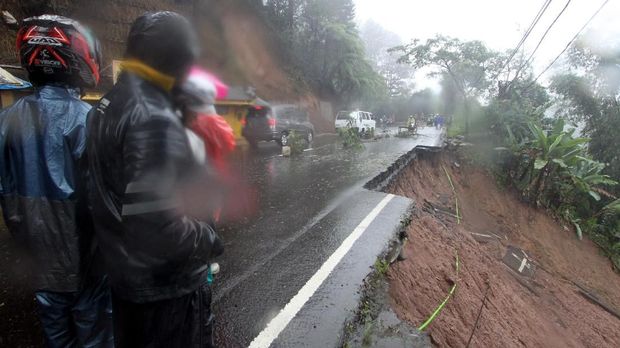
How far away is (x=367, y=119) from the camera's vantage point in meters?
24.4

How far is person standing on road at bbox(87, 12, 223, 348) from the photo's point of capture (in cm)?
128

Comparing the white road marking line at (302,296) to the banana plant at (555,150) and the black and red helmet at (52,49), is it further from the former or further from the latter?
the banana plant at (555,150)

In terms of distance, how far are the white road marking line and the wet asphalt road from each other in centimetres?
5

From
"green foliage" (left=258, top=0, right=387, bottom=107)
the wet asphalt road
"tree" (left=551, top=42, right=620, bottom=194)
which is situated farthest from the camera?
"green foliage" (left=258, top=0, right=387, bottom=107)

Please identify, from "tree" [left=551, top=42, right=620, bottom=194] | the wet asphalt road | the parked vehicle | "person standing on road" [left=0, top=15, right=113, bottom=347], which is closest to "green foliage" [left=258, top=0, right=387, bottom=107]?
the parked vehicle

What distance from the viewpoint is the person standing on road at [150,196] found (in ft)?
4.19

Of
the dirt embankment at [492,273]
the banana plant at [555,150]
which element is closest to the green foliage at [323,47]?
the dirt embankment at [492,273]

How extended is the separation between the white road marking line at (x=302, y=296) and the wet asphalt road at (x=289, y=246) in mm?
54

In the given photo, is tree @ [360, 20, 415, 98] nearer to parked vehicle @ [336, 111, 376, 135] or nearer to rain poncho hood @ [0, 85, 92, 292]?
parked vehicle @ [336, 111, 376, 135]

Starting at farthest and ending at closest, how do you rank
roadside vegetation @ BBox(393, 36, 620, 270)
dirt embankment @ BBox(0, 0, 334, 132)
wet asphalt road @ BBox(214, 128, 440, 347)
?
roadside vegetation @ BBox(393, 36, 620, 270) → dirt embankment @ BBox(0, 0, 334, 132) → wet asphalt road @ BBox(214, 128, 440, 347)

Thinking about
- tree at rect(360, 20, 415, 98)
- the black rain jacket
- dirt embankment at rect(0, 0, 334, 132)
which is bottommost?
the black rain jacket

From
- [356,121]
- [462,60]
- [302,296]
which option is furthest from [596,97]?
[302,296]

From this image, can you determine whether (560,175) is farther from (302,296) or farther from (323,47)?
(323,47)

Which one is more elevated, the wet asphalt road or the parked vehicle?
the parked vehicle
